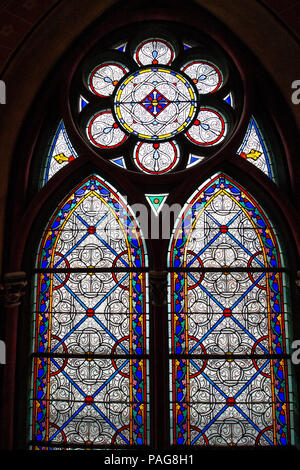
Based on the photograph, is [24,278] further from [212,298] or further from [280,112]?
[280,112]

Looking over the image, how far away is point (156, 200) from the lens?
17.2ft

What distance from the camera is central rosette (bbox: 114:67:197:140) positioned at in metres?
5.53

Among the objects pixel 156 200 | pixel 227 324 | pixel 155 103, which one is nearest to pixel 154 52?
pixel 155 103

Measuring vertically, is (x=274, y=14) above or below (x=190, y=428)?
above

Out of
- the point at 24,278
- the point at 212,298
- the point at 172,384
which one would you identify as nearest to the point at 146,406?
the point at 172,384

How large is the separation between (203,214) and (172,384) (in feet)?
4.93

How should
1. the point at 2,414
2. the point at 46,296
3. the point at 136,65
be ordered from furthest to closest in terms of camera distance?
the point at 136,65 → the point at 46,296 → the point at 2,414

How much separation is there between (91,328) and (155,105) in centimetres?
219

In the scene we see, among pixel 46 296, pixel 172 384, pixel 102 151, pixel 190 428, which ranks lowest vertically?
pixel 190 428

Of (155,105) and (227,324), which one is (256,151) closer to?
(155,105)

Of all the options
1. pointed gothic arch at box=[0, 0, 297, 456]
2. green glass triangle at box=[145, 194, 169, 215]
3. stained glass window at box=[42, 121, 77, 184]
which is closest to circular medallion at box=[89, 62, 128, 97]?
pointed gothic arch at box=[0, 0, 297, 456]

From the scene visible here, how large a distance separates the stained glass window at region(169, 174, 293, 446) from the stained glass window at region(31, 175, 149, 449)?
325 millimetres

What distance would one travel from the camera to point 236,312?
502 cm

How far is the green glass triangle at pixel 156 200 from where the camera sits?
521 centimetres
